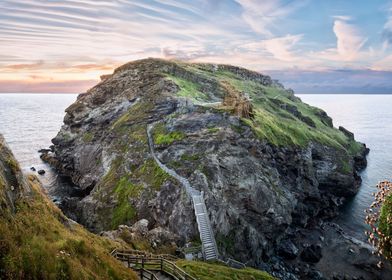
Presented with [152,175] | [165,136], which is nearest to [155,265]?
[152,175]

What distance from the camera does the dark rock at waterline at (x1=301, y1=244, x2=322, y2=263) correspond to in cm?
6769

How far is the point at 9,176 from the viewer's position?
2320 cm

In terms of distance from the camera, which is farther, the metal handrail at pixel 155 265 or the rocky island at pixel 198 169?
the rocky island at pixel 198 169

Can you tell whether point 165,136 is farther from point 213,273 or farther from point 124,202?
point 213,273

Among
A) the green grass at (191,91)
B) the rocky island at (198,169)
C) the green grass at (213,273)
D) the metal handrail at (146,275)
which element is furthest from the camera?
the green grass at (191,91)

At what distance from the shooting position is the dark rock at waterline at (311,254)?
67688 mm

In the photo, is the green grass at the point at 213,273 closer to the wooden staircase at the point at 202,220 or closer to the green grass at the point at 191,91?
the wooden staircase at the point at 202,220

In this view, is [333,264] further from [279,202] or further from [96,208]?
[96,208]

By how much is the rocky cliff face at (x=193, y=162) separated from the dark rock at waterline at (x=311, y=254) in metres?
5.33

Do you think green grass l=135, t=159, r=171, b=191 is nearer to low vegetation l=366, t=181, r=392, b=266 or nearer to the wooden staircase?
the wooden staircase

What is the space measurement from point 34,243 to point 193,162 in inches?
2007

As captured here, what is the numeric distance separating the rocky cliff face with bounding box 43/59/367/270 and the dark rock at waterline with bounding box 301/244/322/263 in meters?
5.33

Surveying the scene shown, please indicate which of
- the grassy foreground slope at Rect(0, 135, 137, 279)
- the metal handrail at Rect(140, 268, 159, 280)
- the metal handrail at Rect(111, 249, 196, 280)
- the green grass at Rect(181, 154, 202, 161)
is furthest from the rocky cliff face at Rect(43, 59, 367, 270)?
the grassy foreground slope at Rect(0, 135, 137, 279)

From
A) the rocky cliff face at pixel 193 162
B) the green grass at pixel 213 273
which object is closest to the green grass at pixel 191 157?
the rocky cliff face at pixel 193 162
